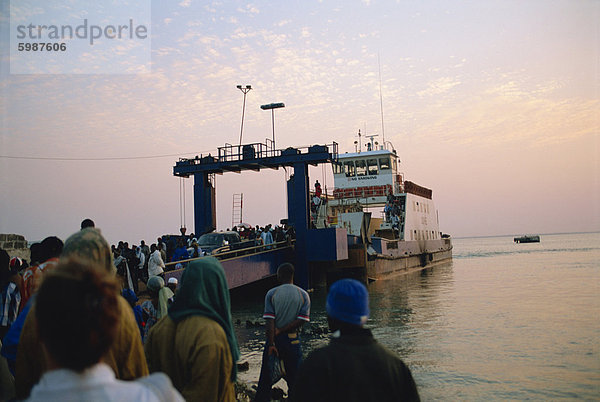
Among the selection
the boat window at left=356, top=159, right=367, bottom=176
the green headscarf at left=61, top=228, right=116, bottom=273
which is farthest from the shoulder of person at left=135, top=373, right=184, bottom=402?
the boat window at left=356, top=159, right=367, bottom=176

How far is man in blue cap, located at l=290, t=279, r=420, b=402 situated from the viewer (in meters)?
2.24

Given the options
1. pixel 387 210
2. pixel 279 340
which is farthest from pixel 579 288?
pixel 279 340

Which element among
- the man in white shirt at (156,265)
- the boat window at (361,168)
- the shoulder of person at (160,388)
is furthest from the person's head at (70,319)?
the boat window at (361,168)

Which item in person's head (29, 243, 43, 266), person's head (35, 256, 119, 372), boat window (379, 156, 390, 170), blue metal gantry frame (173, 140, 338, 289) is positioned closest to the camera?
person's head (35, 256, 119, 372)

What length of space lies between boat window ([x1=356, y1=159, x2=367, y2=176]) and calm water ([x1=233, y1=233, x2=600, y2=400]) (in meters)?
12.2

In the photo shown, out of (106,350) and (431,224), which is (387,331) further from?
(431,224)

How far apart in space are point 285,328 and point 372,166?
29053mm

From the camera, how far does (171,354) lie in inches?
103

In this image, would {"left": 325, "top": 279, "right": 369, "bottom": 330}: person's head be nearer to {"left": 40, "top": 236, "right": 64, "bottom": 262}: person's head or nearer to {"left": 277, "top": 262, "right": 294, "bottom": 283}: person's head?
{"left": 40, "top": 236, "right": 64, "bottom": 262}: person's head

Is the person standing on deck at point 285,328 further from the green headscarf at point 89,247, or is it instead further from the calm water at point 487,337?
the calm water at point 487,337

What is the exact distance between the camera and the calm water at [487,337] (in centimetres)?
844

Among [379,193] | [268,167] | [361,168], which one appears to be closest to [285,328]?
[268,167]

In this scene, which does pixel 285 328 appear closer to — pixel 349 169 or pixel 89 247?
pixel 89 247

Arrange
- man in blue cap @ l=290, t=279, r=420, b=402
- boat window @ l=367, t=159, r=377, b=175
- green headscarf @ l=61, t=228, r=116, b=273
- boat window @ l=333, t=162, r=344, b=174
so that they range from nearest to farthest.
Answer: man in blue cap @ l=290, t=279, r=420, b=402
green headscarf @ l=61, t=228, r=116, b=273
boat window @ l=367, t=159, r=377, b=175
boat window @ l=333, t=162, r=344, b=174
